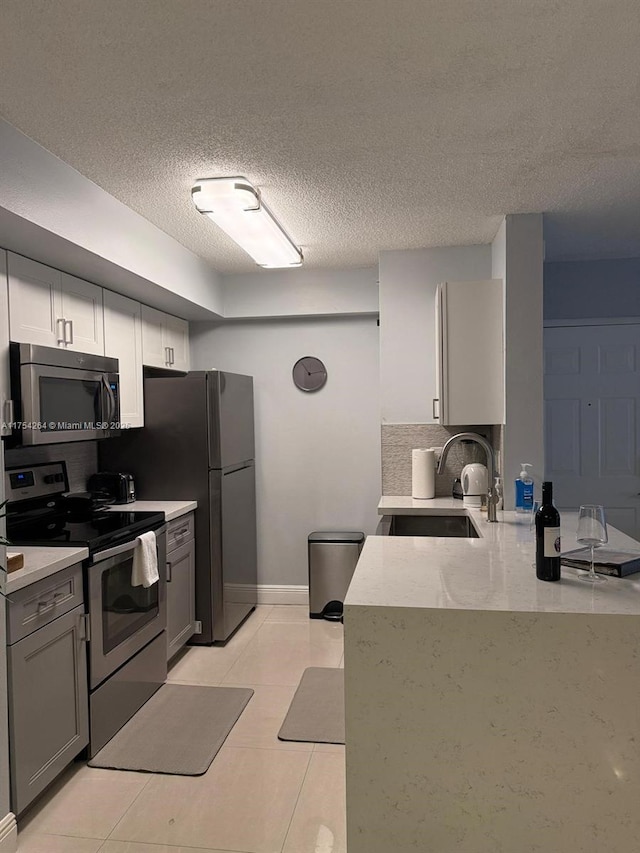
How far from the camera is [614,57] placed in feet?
5.70

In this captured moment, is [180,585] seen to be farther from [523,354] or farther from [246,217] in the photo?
[523,354]

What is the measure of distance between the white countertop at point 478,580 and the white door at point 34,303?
5.65ft

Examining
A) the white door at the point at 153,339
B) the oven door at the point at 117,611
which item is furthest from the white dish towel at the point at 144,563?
the white door at the point at 153,339

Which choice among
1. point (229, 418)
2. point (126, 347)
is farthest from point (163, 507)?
point (126, 347)

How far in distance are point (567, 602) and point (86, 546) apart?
1902mm

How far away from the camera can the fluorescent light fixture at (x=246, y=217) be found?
2596mm

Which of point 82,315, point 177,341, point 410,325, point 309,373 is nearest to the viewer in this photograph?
point 82,315

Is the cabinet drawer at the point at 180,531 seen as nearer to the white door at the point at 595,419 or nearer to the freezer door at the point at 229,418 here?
the freezer door at the point at 229,418

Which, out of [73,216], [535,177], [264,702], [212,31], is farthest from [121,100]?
[264,702]

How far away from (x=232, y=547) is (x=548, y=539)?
8.62ft

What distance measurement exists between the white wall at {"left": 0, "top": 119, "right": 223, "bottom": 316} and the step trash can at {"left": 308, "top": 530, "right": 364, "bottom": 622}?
6.51 feet

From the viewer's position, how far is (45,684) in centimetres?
231

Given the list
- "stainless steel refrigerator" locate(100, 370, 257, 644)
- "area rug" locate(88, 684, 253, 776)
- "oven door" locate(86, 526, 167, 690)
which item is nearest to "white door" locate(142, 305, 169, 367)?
"stainless steel refrigerator" locate(100, 370, 257, 644)

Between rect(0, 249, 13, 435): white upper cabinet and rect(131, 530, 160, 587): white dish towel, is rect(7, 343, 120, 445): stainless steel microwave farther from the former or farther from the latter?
rect(131, 530, 160, 587): white dish towel
